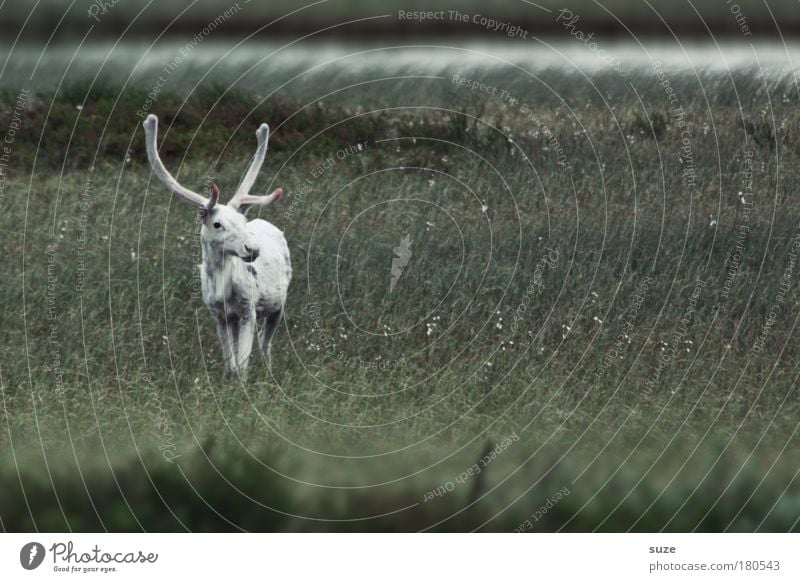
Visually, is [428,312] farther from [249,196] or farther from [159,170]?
[159,170]

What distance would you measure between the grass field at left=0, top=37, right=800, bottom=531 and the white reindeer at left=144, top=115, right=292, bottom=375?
328mm

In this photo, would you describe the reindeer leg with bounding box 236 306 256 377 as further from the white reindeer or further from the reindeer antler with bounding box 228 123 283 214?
the reindeer antler with bounding box 228 123 283 214

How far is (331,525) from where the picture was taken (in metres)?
8.22

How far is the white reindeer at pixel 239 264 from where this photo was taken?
10828mm

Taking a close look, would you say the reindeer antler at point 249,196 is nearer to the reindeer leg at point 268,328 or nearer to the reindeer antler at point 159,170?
the reindeer antler at point 159,170

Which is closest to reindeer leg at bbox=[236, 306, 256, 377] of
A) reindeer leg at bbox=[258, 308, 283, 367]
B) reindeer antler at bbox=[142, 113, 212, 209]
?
reindeer leg at bbox=[258, 308, 283, 367]

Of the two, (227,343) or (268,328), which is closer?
(227,343)

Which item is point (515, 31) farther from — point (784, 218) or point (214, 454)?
point (214, 454)

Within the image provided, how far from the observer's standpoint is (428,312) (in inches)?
492

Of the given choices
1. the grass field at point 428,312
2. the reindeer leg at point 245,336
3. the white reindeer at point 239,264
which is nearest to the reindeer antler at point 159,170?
the white reindeer at point 239,264

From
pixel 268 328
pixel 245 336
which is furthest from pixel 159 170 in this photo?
pixel 268 328

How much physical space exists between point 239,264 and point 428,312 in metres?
1.90

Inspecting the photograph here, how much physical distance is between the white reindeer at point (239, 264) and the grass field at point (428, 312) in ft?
1.08

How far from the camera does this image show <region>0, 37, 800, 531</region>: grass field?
834cm
